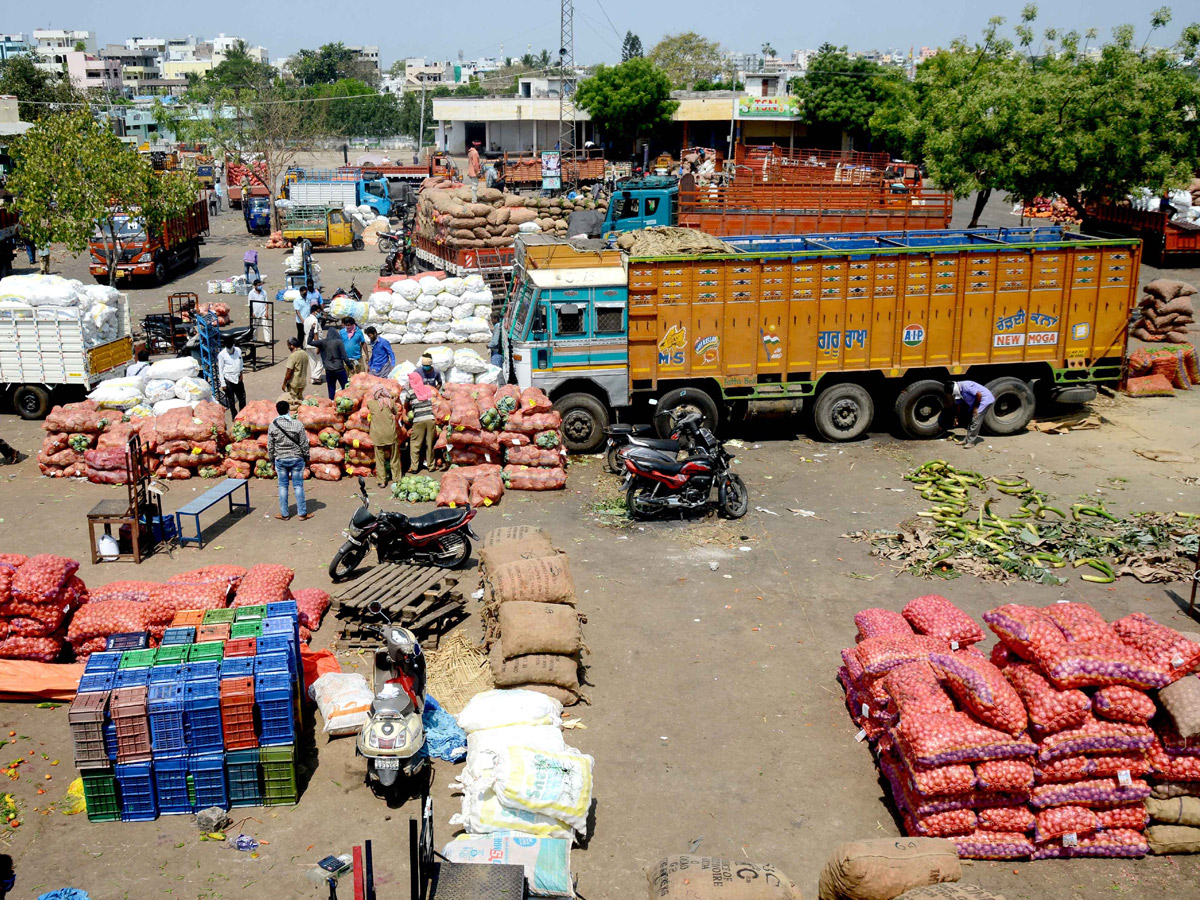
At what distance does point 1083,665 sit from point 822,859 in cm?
238

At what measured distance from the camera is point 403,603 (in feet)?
33.3

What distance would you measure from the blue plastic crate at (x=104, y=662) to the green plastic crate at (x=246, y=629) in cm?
84

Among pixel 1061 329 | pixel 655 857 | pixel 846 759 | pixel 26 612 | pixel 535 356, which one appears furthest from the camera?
pixel 1061 329

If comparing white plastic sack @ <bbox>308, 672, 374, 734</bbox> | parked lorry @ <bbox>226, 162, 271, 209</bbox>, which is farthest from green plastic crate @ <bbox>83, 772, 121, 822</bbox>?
parked lorry @ <bbox>226, 162, 271, 209</bbox>

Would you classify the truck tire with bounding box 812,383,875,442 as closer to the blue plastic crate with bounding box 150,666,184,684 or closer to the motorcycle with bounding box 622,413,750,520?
the motorcycle with bounding box 622,413,750,520

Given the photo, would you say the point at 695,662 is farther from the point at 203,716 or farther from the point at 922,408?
the point at 922,408

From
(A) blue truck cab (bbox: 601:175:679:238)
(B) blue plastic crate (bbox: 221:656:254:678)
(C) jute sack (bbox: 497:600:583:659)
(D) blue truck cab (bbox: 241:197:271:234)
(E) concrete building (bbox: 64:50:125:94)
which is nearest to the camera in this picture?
(B) blue plastic crate (bbox: 221:656:254:678)

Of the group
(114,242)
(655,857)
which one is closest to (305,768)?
(655,857)

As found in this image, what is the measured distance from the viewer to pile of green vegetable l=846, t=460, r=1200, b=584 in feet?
38.8

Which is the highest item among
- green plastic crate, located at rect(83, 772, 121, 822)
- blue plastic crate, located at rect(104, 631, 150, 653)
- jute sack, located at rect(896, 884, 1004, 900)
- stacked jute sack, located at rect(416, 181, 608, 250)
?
stacked jute sack, located at rect(416, 181, 608, 250)

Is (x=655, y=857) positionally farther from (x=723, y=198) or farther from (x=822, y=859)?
(x=723, y=198)

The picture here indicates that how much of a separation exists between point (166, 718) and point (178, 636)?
1.05m

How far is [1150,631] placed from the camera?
798cm

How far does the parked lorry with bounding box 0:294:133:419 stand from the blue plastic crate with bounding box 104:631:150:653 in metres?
10.2
